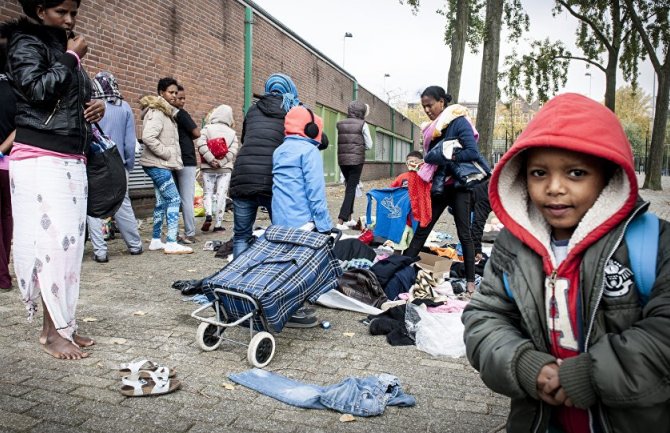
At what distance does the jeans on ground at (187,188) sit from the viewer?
8273 millimetres

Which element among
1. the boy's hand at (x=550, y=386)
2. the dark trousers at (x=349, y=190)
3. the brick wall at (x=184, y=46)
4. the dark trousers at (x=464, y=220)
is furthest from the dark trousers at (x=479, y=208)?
the brick wall at (x=184, y=46)

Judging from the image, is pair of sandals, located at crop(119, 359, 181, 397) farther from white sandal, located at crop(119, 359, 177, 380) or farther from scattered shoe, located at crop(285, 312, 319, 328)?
scattered shoe, located at crop(285, 312, 319, 328)

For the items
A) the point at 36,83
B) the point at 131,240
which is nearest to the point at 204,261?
the point at 131,240

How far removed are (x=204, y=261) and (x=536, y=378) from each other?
623 centimetres

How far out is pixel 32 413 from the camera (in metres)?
3.00

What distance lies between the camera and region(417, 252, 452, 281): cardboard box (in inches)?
260

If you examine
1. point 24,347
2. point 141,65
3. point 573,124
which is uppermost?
point 141,65

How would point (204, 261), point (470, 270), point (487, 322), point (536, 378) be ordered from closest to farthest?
point (536, 378) < point (487, 322) < point (470, 270) < point (204, 261)

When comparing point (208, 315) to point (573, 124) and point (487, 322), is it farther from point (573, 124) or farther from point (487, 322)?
point (573, 124)

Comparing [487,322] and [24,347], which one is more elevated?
[487,322]

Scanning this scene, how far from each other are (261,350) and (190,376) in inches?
19.5

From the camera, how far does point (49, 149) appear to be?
355 cm

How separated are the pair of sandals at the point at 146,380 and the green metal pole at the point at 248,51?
12653 millimetres

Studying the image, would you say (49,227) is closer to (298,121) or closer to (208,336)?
(208,336)
